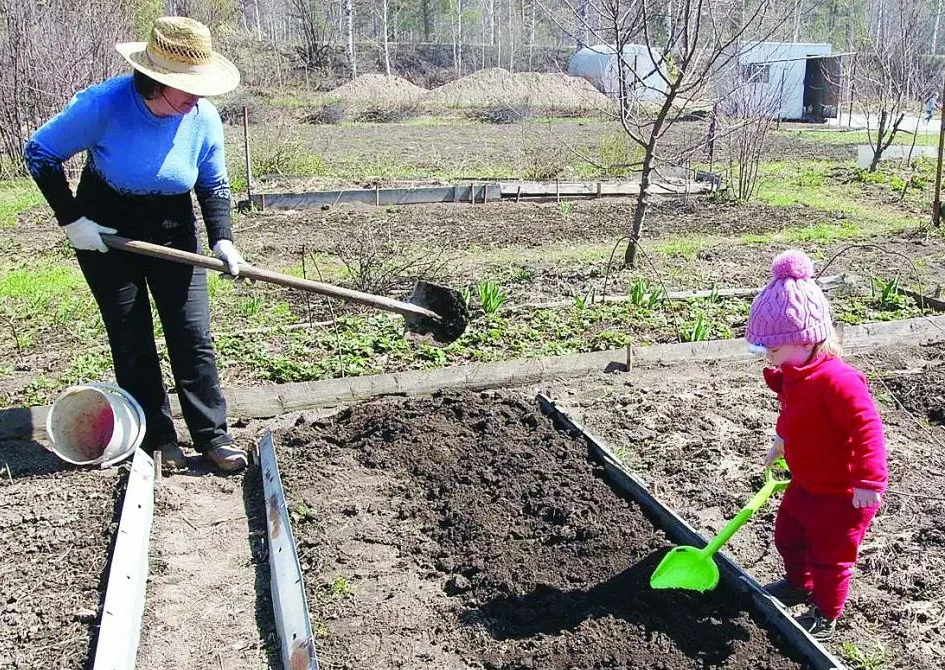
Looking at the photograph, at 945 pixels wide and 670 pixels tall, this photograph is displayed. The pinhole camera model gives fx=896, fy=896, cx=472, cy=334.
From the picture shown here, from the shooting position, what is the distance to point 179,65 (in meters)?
3.86

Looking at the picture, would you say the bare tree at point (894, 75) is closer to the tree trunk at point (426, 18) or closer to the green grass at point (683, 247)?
the green grass at point (683, 247)

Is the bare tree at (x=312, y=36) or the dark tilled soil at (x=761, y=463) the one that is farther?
the bare tree at (x=312, y=36)

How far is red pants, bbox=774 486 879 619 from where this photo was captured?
119 inches

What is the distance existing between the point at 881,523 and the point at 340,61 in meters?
46.4

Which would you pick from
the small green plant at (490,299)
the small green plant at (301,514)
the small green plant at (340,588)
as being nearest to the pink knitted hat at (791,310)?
the small green plant at (340,588)

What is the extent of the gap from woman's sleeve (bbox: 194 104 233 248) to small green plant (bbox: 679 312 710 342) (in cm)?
322

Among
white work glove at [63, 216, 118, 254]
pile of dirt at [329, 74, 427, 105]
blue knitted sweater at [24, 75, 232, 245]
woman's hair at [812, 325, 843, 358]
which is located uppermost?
pile of dirt at [329, 74, 427, 105]

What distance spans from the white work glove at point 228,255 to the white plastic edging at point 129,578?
3.16 feet

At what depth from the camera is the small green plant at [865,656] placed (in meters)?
3.00

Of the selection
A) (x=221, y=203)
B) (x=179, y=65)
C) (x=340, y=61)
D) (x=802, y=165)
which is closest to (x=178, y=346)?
(x=221, y=203)

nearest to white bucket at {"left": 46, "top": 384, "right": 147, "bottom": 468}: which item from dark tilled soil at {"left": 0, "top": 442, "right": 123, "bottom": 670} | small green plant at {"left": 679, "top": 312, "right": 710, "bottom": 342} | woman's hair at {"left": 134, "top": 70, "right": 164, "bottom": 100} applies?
dark tilled soil at {"left": 0, "top": 442, "right": 123, "bottom": 670}

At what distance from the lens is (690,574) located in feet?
10.4

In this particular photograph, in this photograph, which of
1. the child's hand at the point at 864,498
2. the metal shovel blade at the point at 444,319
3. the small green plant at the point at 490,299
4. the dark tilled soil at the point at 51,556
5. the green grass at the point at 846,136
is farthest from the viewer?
the green grass at the point at 846,136

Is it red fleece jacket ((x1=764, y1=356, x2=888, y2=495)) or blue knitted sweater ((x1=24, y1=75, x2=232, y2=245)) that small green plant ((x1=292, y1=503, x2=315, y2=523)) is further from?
red fleece jacket ((x1=764, y1=356, x2=888, y2=495))
